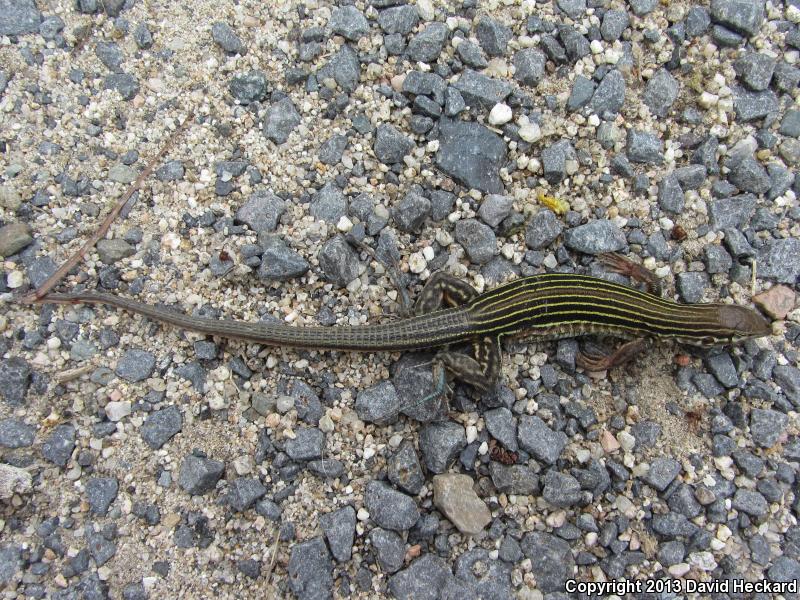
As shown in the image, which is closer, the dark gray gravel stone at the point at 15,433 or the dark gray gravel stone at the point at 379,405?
the dark gray gravel stone at the point at 15,433

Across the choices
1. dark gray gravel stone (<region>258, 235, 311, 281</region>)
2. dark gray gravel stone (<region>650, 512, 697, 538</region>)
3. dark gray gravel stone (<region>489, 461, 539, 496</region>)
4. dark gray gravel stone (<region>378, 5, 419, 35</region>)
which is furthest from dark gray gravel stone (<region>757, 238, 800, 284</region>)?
dark gray gravel stone (<region>258, 235, 311, 281</region>)

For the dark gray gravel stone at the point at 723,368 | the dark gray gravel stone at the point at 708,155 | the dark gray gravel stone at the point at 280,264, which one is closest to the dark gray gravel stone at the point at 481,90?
the dark gray gravel stone at the point at 708,155

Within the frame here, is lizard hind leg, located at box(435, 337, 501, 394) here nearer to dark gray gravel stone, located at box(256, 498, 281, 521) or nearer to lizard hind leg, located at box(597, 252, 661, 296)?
lizard hind leg, located at box(597, 252, 661, 296)

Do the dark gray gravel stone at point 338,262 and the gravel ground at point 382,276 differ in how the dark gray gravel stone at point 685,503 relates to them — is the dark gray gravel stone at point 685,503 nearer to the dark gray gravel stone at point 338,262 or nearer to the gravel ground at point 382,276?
the gravel ground at point 382,276

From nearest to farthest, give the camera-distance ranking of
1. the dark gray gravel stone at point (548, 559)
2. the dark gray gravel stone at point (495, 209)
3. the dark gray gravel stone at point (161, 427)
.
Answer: the dark gray gravel stone at point (548, 559) → the dark gray gravel stone at point (161, 427) → the dark gray gravel stone at point (495, 209)

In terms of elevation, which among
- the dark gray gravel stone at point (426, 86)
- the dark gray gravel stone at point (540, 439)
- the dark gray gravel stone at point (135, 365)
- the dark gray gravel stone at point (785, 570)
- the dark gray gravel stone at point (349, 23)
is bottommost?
the dark gray gravel stone at point (785, 570)

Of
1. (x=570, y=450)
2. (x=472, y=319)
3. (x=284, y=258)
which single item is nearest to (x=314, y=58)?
(x=284, y=258)

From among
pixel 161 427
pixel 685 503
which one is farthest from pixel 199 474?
pixel 685 503
